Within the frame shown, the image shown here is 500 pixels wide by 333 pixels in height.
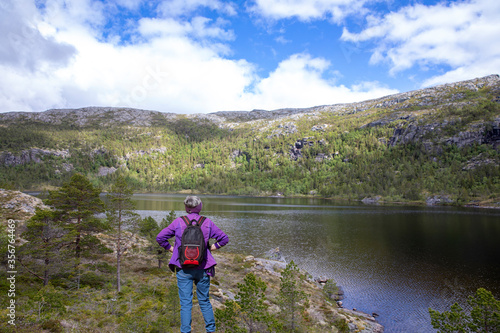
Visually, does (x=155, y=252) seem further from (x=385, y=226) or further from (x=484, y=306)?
(x=385, y=226)

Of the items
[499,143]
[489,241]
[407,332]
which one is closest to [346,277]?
[407,332]

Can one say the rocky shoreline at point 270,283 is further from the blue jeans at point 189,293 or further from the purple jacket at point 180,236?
the purple jacket at point 180,236

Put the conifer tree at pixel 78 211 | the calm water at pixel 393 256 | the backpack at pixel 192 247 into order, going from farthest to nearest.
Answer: the calm water at pixel 393 256 → the conifer tree at pixel 78 211 → the backpack at pixel 192 247

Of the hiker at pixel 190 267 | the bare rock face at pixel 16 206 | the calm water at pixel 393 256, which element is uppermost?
the hiker at pixel 190 267

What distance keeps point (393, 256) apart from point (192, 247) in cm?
4450

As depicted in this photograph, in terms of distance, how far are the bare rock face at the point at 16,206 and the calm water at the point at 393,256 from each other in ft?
98.9

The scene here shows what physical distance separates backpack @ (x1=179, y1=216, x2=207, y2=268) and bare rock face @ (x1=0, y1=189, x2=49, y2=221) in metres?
36.8

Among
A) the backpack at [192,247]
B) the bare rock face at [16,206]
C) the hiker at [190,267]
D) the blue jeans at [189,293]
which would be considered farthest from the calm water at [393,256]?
the bare rock face at [16,206]

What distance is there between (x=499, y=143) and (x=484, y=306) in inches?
8585

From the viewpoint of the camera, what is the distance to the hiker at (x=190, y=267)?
5.63 meters

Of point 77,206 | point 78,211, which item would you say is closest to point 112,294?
point 78,211

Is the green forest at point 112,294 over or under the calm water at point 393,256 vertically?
over

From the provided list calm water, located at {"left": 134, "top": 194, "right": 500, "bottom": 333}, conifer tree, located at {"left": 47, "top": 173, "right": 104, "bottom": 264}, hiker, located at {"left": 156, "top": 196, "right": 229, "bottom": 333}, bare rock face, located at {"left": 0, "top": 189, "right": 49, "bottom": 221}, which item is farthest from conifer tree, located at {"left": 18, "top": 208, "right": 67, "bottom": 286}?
calm water, located at {"left": 134, "top": 194, "right": 500, "bottom": 333}

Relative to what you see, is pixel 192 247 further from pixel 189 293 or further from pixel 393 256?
pixel 393 256
